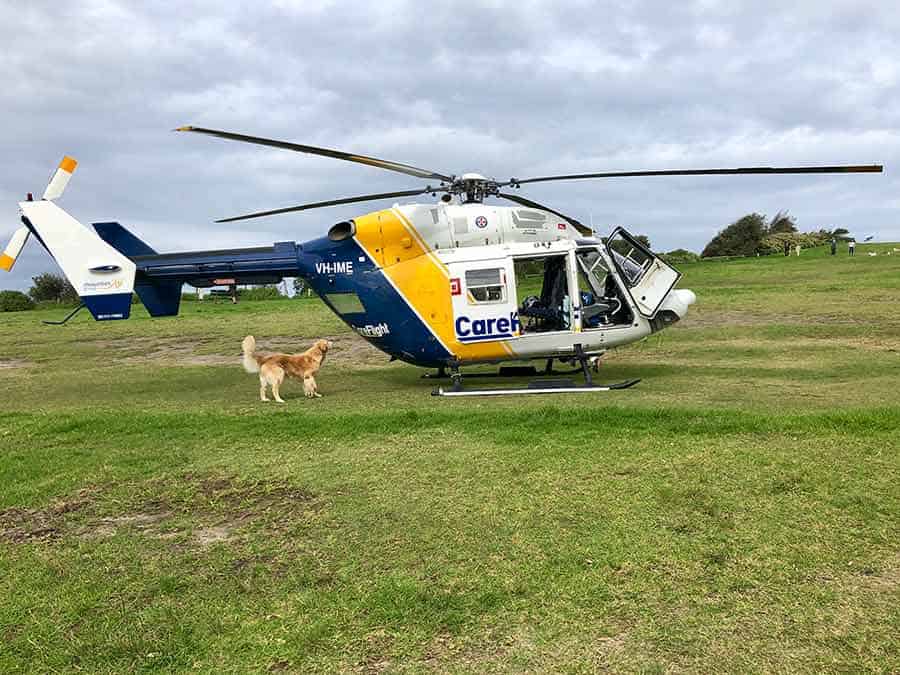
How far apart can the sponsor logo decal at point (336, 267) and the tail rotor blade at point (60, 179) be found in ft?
14.4

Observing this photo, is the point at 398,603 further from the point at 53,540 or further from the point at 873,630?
the point at 53,540

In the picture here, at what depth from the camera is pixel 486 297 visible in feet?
35.3

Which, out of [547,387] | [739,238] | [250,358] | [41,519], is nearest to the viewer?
[41,519]

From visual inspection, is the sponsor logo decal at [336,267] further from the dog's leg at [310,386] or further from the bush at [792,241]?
the bush at [792,241]

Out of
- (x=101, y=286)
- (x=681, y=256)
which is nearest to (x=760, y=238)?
(x=681, y=256)

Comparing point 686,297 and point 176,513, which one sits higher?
point 686,297

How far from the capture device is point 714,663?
2771mm

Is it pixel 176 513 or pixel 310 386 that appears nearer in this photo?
pixel 176 513

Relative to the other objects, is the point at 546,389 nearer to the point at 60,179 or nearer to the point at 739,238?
the point at 60,179

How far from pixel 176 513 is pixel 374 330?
21.6 feet

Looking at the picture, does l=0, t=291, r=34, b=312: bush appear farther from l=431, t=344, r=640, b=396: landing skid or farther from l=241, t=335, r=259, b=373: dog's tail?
l=431, t=344, r=640, b=396: landing skid

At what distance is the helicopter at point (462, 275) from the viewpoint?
1078 cm

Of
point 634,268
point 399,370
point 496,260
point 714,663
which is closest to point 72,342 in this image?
point 399,370

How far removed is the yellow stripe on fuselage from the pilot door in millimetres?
162
